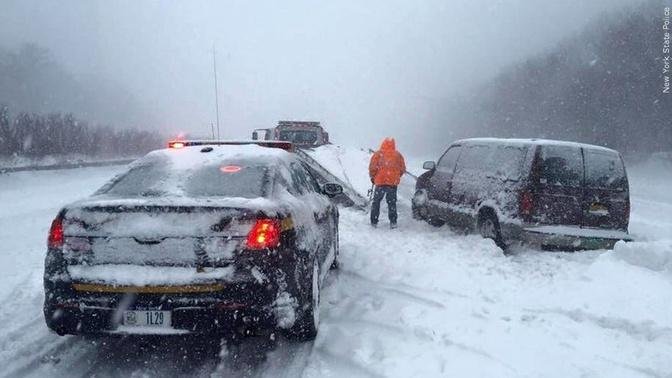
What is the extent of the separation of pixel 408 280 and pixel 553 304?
1810mm

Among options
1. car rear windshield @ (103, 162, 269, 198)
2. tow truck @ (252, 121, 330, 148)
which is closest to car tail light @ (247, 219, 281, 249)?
car rear windshield @ (103, 162, 269, 198)

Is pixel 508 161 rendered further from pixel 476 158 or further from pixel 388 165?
pixel 388 165

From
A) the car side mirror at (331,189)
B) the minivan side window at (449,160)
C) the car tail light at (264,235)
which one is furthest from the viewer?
the minivan side window at (449,160)

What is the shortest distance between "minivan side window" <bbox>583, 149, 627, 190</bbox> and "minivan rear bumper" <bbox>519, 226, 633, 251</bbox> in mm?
702

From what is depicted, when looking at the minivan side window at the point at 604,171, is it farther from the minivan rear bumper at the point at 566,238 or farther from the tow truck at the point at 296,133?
the tow truck at the point at 296,133

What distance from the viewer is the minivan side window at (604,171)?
8109mm

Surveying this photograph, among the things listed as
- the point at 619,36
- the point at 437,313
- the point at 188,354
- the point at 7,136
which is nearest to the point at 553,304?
the point at 437,313

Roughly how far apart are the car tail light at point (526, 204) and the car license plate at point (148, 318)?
18.4 feet

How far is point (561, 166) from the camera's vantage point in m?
8.06

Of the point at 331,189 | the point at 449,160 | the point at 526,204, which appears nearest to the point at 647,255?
the point at 526,204

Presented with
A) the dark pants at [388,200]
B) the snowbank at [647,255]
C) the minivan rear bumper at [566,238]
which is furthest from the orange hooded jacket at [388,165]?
the snowbank at [647,255]

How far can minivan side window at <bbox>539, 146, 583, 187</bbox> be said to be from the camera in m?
7.98

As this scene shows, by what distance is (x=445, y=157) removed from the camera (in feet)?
36.3

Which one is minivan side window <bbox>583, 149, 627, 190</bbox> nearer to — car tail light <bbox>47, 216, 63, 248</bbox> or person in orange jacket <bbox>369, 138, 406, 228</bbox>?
person in orange jacket <bbox>369, 138, 406, 228</bbox>
